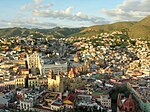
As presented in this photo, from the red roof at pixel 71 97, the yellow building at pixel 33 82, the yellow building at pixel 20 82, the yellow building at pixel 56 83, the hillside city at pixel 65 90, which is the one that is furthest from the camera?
the yellow building at pixel 20 82

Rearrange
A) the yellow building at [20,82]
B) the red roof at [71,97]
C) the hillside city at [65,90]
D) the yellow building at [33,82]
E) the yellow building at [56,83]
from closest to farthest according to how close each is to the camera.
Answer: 1. the hillside city at [65,90]
2. the red roof at [71,97]
3. the yellow building at [56,83]
4. the yellow building at [33,82]
5. the yellow building at [20,82]

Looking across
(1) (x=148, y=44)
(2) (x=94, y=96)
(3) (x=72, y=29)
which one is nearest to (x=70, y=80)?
(2) (x=94, y=96)

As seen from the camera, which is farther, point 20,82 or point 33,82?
point 20,82

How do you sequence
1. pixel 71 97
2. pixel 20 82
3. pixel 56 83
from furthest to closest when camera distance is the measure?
1. pixel 20 82
2. pixel 56 83
3. pixel 71 97

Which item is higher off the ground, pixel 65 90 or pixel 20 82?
pixel 20 82

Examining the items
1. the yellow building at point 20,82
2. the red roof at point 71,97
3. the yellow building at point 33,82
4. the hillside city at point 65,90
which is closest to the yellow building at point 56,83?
the hillside city at point 65,90

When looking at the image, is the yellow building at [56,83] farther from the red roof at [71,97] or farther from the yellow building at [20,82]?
the yellow building at [20,82]

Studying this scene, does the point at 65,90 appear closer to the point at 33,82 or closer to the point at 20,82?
the point at 33,82

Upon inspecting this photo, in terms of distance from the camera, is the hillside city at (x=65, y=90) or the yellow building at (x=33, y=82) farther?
the yellow building at (x=33, y=82)

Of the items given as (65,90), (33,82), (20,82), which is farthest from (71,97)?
(20,82)

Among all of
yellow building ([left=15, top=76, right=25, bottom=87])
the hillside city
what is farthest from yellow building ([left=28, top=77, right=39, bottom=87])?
yellow building ([left=15, top=76, right=25, bottom=87])

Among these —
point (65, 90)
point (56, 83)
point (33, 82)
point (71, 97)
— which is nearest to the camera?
point (71, 97)
